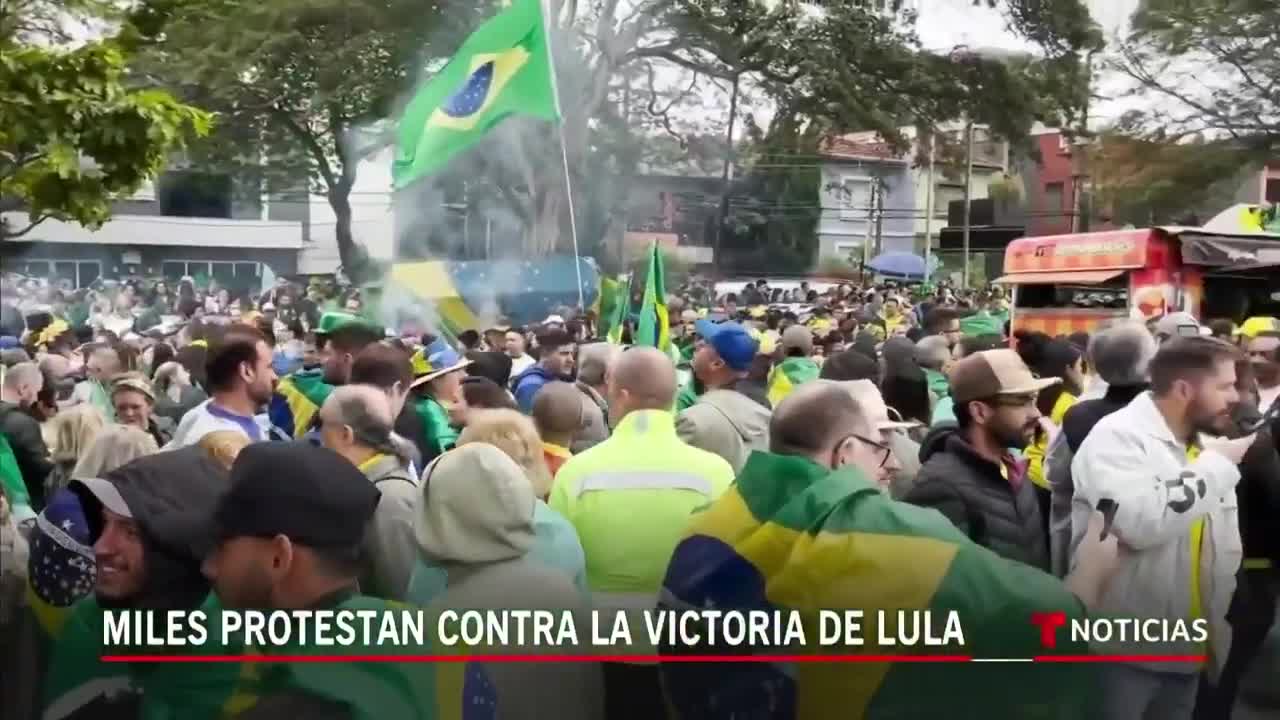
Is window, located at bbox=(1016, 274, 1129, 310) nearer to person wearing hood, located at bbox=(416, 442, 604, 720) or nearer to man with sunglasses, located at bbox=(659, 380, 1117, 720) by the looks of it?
man with sunglasses, located at bbox=(659, 380, 1117, 720)

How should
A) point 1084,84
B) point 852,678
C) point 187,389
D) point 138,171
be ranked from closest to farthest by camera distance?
point 852,678 → point 138,171 → point 187,389 → point 1084,84

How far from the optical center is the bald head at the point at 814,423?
2850 mm

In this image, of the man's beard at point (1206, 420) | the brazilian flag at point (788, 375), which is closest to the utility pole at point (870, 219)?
the brazilian flag at point (788, 375)

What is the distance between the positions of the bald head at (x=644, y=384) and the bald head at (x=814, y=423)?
1.24 m

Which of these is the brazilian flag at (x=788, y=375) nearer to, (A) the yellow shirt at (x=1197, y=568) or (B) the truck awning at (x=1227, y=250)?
(A) the yellow shirt at (x=1197, y=568)

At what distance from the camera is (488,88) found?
353 inches

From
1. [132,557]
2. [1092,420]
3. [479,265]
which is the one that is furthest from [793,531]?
[479,265]

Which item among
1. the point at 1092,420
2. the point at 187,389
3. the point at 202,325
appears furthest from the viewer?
the point at 202,325

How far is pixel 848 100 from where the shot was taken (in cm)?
2259

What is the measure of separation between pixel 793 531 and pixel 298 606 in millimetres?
979

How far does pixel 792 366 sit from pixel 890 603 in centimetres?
440

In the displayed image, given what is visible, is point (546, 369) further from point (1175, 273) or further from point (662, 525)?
Answer: point (1175, 273)

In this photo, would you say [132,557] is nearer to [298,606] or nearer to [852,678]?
[298,606]

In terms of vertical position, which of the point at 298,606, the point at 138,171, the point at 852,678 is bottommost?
the point at 852,678
